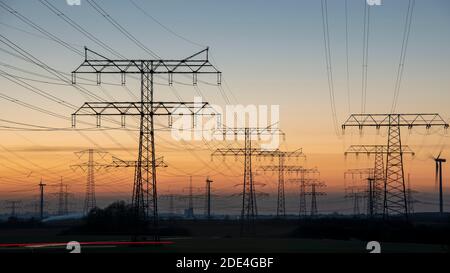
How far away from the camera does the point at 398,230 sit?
73125mm

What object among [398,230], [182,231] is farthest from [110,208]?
[398,230]

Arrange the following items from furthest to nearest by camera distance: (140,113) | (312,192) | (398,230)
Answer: (312,192) < (398,230) < (140,113)

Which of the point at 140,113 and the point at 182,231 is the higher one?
the point at 140,113

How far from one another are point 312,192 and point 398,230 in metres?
57.2
